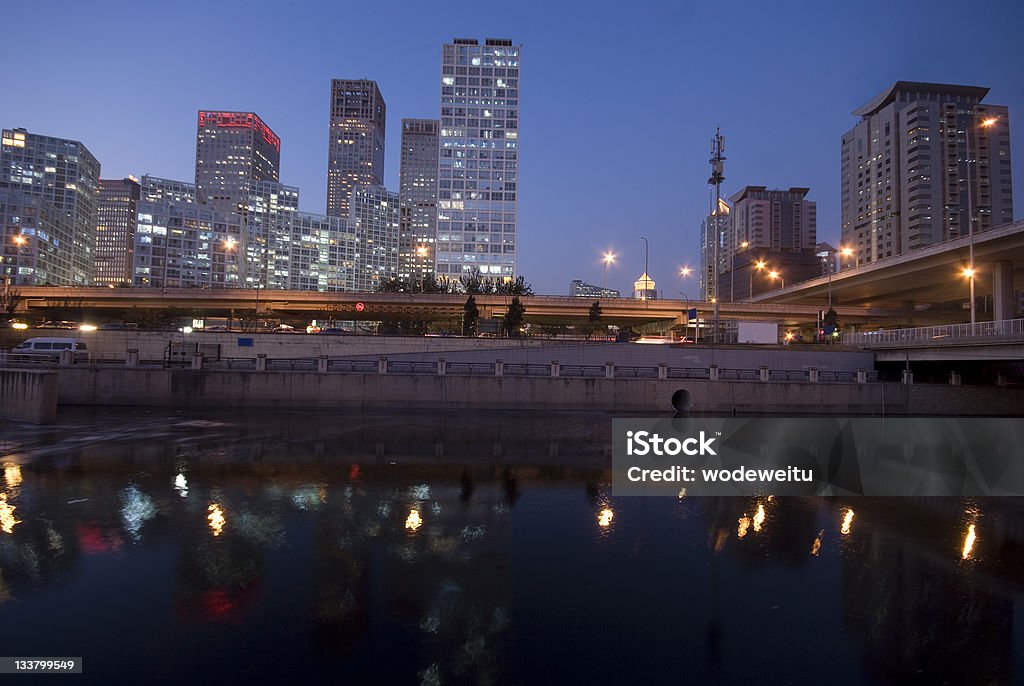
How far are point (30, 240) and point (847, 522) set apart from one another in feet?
769

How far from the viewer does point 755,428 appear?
2756 centimetres

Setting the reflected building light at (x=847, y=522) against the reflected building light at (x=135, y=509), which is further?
the reflected building light at (x=847, y=522)

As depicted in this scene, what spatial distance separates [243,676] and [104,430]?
22436 mm

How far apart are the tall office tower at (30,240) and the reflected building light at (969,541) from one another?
687 ft

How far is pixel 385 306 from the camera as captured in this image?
2744 inches

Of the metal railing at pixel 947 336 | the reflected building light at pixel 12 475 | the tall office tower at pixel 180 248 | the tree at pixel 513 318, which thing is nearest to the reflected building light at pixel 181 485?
the reflected building light at pixel 12 475

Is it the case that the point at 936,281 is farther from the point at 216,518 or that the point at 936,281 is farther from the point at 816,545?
the point at 216,518

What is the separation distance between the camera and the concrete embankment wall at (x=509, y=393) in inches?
1253

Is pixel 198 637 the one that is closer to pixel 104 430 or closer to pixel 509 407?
pixel 104 430

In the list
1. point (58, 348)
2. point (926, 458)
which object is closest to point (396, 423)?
point (926, 458)

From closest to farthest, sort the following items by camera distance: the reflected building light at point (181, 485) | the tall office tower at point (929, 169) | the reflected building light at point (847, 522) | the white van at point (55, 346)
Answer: the reflected building light at point (847, 522) < the reflected building light at point (181, 485) < the white van at point (55, 346) < the tall office tower at point (929, 169)

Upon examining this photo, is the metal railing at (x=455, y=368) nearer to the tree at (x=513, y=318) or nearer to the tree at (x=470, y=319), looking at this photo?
the tree at (x=470, y=319)

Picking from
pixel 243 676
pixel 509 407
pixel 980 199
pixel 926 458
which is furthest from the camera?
pixel 980 199

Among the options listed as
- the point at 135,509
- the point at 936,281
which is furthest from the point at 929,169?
the point at 135,509
